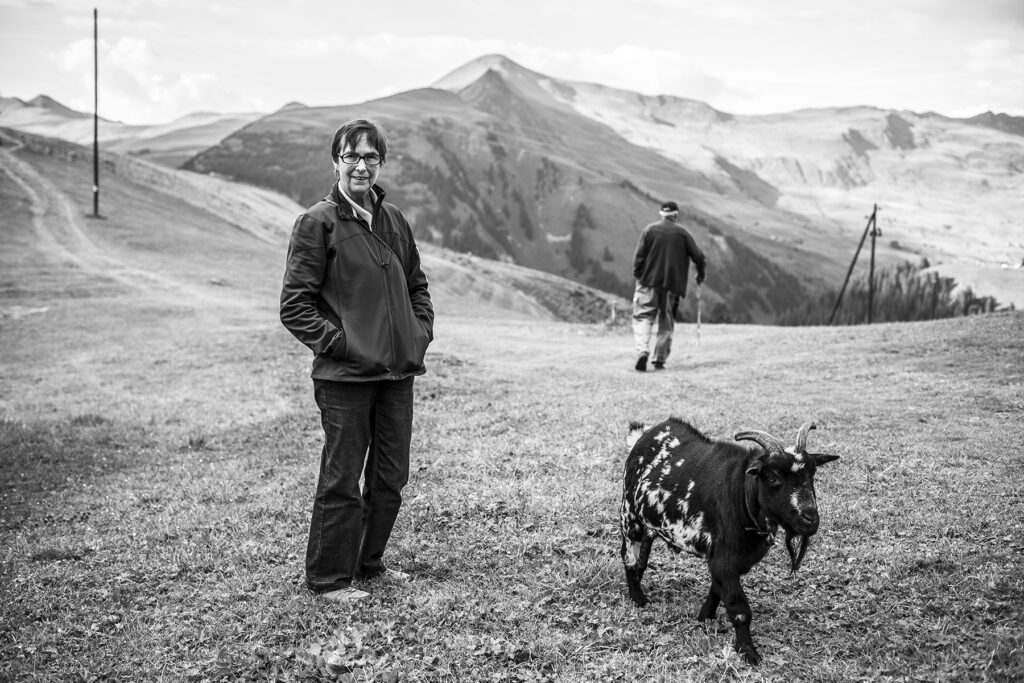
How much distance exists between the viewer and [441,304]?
5016 cm

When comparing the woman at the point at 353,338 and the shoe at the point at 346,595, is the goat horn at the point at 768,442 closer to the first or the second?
the woman at the point at 353,338

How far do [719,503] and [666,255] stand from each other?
12714 mm

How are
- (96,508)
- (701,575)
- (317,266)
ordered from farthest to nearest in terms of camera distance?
(96,508) < (701,575) < (317,266)

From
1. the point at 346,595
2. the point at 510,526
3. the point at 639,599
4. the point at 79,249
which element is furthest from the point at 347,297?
the point at 79,249

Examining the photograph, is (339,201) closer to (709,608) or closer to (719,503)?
(719,503)

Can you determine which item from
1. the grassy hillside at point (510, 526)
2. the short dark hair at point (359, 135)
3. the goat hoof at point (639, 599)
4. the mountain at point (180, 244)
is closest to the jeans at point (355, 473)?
the grassy hillside at point (510, 526)

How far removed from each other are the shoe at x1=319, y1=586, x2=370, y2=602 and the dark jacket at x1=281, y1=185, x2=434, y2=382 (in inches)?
87.0

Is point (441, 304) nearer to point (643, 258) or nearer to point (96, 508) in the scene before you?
point (643, 258)

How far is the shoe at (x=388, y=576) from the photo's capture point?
25.0 ft

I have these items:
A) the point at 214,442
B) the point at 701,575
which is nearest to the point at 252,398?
the point at 214,442

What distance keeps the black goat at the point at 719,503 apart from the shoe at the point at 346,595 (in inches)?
104

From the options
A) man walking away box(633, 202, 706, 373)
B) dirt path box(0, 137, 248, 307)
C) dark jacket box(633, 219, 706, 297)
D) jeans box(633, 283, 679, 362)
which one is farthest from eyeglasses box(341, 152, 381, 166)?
dirt path box(0, 137, 248, 307)

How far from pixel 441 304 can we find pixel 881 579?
43908 millimetres

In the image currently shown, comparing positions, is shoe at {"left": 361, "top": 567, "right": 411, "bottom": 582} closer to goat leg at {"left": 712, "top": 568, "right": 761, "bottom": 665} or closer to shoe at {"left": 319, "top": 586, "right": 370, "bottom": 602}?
shoe at {"left": 319, "top": 586, "right": 370, "bottom": 602}
